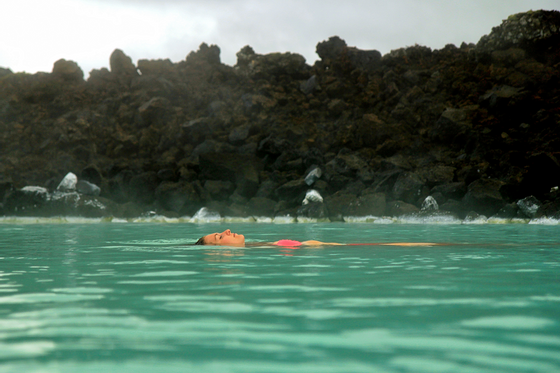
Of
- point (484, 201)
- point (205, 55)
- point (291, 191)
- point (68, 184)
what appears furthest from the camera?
point (205, 55)

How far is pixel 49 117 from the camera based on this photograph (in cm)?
4659

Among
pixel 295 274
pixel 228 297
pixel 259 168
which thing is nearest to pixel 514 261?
pixel 295 274

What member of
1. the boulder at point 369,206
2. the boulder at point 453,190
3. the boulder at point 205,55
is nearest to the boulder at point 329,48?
the boulder at point 205,55

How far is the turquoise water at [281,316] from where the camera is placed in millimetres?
A: 2580

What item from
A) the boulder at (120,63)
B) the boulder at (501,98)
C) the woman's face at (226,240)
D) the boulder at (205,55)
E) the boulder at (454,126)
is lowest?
the woman's face at (226,240)

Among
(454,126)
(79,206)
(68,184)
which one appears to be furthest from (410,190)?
(68,184)

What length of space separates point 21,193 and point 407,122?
25.1 metres

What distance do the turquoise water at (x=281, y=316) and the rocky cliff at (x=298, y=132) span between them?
15819 mm

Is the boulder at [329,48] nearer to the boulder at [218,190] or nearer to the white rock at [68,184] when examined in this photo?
the boulder at [218,190]

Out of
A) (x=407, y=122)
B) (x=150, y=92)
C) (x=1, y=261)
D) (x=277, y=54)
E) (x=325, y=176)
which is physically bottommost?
(x=1, y=261)

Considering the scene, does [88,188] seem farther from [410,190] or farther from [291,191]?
[410,190]

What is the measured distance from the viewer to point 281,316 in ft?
11.7

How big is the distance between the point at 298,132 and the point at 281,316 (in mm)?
34315

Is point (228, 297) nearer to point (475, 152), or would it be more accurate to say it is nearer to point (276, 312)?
point (276, 312)
